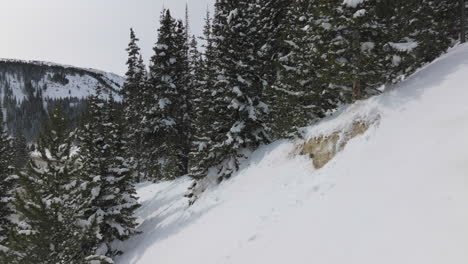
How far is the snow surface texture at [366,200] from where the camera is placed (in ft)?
22.9

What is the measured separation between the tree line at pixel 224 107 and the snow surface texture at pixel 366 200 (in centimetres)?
168

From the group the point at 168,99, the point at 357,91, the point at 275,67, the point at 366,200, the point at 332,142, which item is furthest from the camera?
the point at 168,99

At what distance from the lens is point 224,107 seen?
19906 millimetres

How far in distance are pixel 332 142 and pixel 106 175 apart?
11403mm

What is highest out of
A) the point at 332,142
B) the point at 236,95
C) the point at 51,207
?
the point at 236,95

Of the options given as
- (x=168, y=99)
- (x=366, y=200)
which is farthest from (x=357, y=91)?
(x=168, y=99)

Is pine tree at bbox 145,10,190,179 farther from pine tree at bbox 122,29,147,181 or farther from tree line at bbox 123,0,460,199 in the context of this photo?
pine tree at bbox 122,29,147,181

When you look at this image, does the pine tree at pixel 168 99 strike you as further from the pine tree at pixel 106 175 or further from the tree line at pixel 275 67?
the pine tree at pixel 106 175

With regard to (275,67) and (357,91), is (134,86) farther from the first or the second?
(357,91)

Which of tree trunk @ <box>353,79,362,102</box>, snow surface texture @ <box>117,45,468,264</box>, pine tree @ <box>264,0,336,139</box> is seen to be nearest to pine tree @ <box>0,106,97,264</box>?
snow surface texture @ <box>117,45,468,264</box>

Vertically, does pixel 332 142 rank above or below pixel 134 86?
below

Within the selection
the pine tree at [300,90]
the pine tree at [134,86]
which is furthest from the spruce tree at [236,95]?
the pine tree at [134,86]

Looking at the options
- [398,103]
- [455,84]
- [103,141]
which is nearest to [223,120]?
[103,141]

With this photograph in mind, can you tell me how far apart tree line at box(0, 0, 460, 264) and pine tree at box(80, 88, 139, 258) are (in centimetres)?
6
